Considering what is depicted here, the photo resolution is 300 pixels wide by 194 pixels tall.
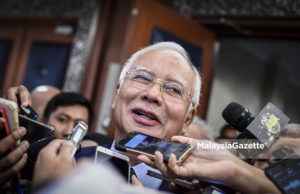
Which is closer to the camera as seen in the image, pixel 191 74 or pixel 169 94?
pixel 169 94

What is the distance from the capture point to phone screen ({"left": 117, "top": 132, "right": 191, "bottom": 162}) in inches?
32.7

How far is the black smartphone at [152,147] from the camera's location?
2.70 feet

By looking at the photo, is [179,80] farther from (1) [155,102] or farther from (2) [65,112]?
(2) [65,112]

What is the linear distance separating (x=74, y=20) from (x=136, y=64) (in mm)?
2659

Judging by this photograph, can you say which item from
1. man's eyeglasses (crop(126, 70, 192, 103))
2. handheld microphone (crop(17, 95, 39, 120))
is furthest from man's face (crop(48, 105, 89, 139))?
handheld microphone (crop(17, 95, 39, 120))

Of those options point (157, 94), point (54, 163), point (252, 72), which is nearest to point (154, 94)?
point (157, 94)

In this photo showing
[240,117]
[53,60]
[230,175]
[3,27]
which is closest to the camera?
[230,175]

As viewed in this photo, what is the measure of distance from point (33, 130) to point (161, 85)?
22.5 inches

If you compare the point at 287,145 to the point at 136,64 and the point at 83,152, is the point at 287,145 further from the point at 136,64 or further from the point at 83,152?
the point at 136,64

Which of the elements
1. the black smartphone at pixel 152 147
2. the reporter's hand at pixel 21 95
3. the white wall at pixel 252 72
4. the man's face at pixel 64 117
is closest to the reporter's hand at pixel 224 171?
the black smartphone at pixel 152 147

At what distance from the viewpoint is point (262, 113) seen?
0.88 m

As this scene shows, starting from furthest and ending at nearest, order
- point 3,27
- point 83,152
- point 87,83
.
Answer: point 3,27 → point 87,83 → point 83,152

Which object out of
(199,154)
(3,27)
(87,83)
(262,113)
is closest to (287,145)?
(262,113)

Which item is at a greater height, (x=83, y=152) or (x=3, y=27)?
(x=3, y=27)
